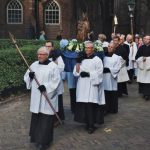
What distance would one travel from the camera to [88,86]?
11250mm

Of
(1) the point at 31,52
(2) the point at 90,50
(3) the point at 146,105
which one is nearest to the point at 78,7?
(1) the point at 31,52

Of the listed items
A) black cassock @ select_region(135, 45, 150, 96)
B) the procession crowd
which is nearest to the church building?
black cassock @ select_region(135, 45, 150, 96)

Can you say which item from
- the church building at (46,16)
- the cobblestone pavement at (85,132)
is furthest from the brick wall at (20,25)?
the cobblestone pavement at (85,132)

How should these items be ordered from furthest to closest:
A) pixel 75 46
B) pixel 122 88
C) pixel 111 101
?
1. pixel 122 88
2. pixel 111 101
3. pixel 75 46

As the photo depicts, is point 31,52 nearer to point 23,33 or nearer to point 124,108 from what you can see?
point 124,108

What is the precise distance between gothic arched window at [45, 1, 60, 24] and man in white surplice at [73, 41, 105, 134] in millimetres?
28691

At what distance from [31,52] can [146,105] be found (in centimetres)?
443

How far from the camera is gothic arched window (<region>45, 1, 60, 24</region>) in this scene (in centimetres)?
3981

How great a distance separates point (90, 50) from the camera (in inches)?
446

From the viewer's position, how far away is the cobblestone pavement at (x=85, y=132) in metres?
10.2

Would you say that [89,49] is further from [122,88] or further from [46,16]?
[46,16]

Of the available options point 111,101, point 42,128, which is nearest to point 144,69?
point 111,101

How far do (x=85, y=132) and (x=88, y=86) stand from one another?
3.17 feet

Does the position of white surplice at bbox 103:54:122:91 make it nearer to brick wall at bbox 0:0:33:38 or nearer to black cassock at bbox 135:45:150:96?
black cassock at bbox 135:45:150:96
